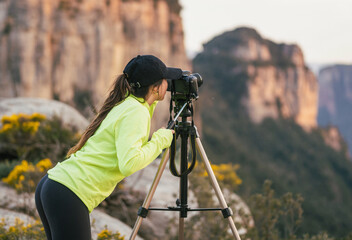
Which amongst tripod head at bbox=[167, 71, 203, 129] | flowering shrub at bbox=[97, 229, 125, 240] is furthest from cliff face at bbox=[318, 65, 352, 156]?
tripod head at bbox=[167, 71, 203, 129]

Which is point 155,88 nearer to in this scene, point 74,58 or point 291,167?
point 74,58

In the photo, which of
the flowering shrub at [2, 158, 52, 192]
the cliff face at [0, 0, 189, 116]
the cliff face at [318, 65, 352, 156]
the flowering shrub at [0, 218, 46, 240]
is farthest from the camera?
the cliff face at [318, 65, 352, 156]

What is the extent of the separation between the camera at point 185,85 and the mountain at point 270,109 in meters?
56.7

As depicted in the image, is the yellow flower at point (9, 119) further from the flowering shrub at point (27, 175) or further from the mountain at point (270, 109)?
the mountain at point (270, 109)

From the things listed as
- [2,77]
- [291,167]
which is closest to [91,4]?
[2,77]

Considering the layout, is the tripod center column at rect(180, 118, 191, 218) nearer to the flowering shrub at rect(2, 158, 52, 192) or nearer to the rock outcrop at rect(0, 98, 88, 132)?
the flowering shrub at rect(2, 158, 52, 192)

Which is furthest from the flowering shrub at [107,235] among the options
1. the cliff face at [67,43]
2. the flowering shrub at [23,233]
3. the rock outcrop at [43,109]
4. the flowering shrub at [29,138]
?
the cliff face at [67,43]

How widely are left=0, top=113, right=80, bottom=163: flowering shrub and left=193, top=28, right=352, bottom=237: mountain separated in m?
53.2

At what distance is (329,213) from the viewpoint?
39250mm

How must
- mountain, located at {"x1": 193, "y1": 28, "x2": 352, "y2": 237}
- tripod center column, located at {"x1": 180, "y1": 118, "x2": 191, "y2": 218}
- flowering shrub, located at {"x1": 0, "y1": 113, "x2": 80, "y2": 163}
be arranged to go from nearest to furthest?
1. tripod center column, located at {"x1": 180, "y1": 118, "x2": 191, "y2": 218}
2. flowering shrub, located at {"x1": 0, "y1": 113, "x2": 80, "y2": 163}
3. mountain, located at {"x1": 193, "y1": 28, "x2": 352, "y2": 237}

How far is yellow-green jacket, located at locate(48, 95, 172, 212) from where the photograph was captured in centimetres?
215

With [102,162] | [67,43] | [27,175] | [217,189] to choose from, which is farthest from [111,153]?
[67,43]

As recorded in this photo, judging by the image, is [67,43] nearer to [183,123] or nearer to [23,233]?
[23,233]

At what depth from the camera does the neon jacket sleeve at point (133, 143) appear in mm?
Result: 2123
